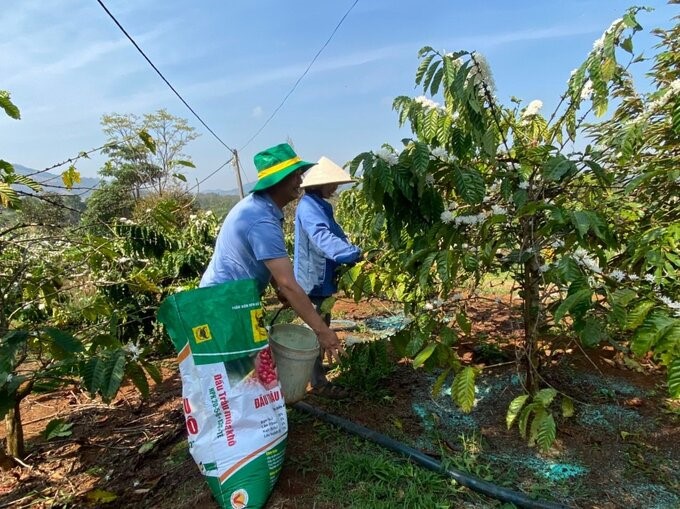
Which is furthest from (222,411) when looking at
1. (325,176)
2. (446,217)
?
(325,176)

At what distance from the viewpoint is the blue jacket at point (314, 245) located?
254 centimetres

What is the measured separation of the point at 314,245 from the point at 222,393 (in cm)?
115

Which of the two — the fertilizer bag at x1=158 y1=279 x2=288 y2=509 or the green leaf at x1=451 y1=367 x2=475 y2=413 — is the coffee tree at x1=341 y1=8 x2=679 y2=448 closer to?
the green leaf at x1=451 y1=367 x2=475 y2=413

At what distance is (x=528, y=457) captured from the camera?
6.66 feet

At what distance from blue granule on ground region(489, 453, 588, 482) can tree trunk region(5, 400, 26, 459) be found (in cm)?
224

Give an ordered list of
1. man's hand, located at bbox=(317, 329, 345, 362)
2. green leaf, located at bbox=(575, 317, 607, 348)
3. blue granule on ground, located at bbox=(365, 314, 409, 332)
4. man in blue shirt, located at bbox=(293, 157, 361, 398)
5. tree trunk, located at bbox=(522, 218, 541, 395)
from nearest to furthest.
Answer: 1. green leaf, located at bbox=(575, 317, 607, 348)
2. man's hand, located at bbox=(317, 329, 345, 362)
3. tree trunk, located at bbox=(522, 218, 541, 395)
4. man in blue shirt, located at bbox=(293, 157, 361, 398)
5. blue granule on ground, located at bbox=(365, 314, 409, 332)

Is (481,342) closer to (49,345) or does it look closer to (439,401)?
(439,401)

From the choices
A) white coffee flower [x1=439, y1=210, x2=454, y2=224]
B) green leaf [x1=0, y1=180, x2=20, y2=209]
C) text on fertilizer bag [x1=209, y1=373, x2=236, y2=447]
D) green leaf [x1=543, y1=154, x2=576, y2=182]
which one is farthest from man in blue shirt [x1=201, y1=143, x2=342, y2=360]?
green leaf [x1=543, y1=154, x2=576, y2=182]

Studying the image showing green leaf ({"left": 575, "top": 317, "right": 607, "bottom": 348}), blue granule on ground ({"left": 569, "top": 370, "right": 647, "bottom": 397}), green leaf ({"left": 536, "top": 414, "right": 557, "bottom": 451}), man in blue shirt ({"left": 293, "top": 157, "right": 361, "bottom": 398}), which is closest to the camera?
green leaf ({"left": 575, "top": 317, "right": 607, "bottom": 348})

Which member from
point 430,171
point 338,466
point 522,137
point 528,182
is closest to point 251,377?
point 338,466

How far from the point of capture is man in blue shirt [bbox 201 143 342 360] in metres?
1.78

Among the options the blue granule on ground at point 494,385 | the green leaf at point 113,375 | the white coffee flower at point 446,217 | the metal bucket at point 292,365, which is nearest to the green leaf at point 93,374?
the green leaf at point 113,375

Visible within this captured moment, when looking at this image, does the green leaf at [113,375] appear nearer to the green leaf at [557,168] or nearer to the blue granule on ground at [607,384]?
the green leaf at [557,168]

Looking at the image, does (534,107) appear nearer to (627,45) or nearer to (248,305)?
(627,45)
